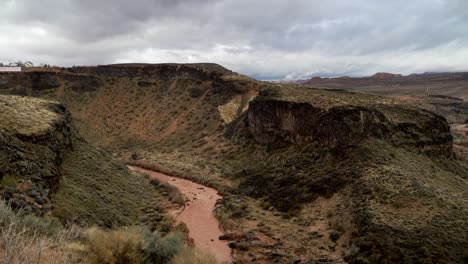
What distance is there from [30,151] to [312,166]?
2171 centimetres

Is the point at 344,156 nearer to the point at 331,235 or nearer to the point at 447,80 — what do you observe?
the point at 331,235

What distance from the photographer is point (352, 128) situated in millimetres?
31531

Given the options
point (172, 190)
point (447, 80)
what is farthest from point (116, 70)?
point (447, 80)

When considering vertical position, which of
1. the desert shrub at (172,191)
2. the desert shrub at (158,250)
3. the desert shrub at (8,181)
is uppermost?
the desert shrub at (8,181)

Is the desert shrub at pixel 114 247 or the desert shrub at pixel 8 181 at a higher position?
the desert shrub at pixel 8 181

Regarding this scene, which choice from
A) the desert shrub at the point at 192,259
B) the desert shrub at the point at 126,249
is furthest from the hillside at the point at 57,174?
the desert shrub at the point at 192,259

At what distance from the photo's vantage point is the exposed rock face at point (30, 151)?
17.0 metres

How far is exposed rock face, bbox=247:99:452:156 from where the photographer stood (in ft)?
104

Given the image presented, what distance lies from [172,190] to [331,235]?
15.2 metres

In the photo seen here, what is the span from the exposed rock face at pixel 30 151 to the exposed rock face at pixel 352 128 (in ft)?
69.7

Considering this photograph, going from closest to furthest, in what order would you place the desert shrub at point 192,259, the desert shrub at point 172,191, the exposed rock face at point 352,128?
the desert shrub at point 192,259
the desert shrub at point 172,191
the exposed rock face at point 352,128

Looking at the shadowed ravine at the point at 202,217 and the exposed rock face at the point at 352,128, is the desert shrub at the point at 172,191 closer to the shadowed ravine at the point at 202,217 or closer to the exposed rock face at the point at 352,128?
the shadowed ravine at the point at 202,217

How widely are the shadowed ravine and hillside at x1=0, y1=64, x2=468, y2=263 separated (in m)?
0.81

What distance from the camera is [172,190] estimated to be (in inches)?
1288
